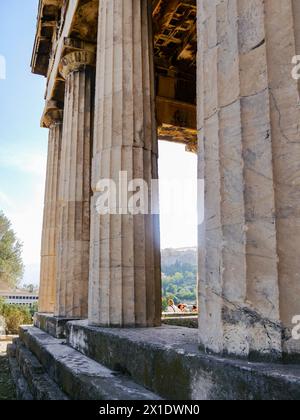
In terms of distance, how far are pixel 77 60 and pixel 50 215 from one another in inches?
330

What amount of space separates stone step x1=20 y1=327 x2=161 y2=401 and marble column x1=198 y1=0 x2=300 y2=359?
4.63 ft

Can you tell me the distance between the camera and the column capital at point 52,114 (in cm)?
1959

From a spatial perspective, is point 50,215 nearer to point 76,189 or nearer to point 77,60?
point 76,189

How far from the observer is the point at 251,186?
389 cm

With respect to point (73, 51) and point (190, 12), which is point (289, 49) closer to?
point (73, 51)

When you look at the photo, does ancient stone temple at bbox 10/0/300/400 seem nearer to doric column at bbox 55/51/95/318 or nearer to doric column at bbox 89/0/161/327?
doric column at bbox 89/0/161/327

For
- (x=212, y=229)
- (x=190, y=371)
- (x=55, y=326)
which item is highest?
(x=212, y=229)

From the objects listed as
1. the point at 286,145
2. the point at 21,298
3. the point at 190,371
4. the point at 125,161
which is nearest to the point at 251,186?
the point at 286,145

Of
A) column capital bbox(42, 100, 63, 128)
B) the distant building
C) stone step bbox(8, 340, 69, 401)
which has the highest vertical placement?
column capital bbox(42, 100, 63, 128)

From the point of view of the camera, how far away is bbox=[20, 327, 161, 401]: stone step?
488cm

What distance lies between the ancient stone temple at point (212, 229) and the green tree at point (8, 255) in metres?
66.4

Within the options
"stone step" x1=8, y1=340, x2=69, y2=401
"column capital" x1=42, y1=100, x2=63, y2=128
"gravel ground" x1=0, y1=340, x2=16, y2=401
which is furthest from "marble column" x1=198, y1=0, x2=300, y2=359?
"column capital" x1=42, y1=100, x2=63, y2=128

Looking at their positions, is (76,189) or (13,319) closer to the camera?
(76,189)
